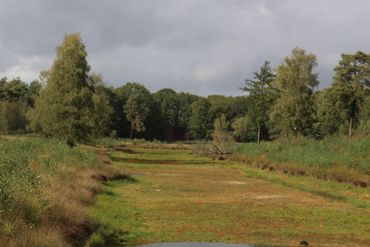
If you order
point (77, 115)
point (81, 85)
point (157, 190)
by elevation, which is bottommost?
point (157, 190)

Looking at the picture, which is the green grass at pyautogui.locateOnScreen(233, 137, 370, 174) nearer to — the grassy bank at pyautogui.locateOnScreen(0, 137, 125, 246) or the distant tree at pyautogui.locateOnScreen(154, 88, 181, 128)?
the grassy bank at pyautogui.locateOnScreen(0, 137, 125, 246)

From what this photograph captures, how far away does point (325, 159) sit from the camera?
137 feet

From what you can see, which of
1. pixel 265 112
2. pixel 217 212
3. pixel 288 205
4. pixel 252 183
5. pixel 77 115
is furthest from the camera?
pixel 265 112

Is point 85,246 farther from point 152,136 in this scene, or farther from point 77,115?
point 152,136

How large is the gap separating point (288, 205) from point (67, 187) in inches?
431

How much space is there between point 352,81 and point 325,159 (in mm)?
27819

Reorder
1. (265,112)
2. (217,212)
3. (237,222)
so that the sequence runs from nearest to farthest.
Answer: (237,222), (217,212), (265,112)

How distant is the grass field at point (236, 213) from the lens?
1702 centimetres

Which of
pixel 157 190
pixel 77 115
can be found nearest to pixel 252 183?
pixel 157 190

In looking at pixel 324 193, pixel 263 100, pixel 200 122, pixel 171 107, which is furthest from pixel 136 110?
pixel 324 193

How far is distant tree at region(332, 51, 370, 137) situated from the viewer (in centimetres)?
6450

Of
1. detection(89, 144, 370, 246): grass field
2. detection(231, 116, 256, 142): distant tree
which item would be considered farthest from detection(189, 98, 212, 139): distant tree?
detection(89, 144, 370, 246): grass field

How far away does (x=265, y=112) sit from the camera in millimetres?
97312

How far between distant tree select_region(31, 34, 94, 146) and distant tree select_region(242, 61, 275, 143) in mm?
44325
